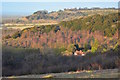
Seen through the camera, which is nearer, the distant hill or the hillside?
the hillside

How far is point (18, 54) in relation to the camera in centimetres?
1638

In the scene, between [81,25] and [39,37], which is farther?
[81,25]

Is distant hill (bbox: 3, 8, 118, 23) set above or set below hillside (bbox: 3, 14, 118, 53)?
above

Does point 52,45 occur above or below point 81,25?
below

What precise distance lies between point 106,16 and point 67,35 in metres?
7.94

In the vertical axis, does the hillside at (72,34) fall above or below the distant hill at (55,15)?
below

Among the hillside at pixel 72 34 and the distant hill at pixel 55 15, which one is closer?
the hillside at pixel 72 34

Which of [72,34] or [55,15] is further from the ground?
[55,15]

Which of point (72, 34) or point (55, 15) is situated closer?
point (72, 34)

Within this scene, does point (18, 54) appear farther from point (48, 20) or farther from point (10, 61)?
point (48, 20)

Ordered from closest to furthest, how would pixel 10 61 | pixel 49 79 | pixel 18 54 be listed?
pixel 49 79 → pixel 10 61 → pixel 18 54

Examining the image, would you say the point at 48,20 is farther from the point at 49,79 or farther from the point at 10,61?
the point at 49,79

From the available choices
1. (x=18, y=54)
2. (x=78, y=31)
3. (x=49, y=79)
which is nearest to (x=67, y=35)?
(x=78, y=31)

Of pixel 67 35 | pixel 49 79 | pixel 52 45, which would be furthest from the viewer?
pixel 67 35
